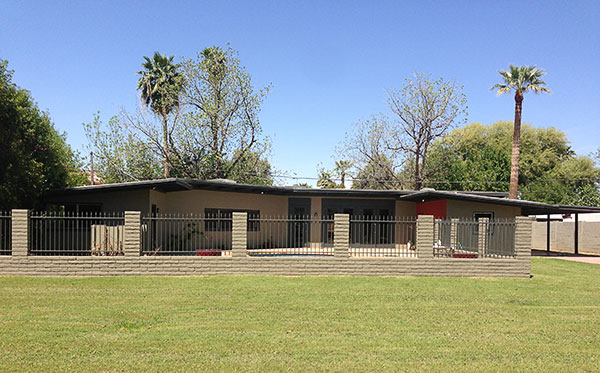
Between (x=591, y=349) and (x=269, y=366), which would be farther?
(x=591, y=349)

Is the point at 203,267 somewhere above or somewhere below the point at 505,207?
below

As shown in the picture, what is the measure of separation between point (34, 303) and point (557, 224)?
31.0m

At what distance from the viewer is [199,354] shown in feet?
20.7

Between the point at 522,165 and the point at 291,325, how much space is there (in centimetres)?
4871

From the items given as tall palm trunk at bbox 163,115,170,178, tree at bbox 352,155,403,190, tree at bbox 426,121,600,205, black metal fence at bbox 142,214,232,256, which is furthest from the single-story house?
tree at bbox 426,121,600,205

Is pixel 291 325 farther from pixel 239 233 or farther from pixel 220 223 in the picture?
pixel 220 223

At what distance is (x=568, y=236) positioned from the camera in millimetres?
29609

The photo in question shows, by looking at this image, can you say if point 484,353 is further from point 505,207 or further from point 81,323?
point 505,207

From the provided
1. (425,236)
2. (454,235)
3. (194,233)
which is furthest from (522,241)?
(194,233)

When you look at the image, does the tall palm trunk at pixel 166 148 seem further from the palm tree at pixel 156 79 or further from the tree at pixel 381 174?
the tree at pixel 381 174

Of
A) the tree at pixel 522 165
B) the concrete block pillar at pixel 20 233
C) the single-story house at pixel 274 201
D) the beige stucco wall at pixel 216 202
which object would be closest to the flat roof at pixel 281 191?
the single-story house at pixel 274 201

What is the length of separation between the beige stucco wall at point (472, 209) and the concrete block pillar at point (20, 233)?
17.1 m

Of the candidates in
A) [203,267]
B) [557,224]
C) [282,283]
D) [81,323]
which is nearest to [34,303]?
[81,323]

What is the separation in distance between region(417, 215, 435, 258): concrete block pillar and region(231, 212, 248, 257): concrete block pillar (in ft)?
17.3
